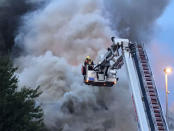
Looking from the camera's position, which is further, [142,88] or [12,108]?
[12,108]

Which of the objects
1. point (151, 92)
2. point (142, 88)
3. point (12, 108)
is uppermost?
point (12, 108)

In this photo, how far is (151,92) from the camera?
6277 millimetres

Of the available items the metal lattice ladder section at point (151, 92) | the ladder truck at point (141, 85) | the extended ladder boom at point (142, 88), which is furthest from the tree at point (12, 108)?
the metal lattice ladder section at point (151, 92)

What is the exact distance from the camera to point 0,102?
912 centimetres

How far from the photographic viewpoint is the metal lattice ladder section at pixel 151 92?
5.82m

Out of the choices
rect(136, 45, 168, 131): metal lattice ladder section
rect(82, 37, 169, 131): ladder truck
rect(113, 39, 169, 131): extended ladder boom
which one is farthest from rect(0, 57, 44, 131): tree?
rect(136, 45, 168, 131): metal lattice ladder section

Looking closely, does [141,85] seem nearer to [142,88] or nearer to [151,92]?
[142,88]

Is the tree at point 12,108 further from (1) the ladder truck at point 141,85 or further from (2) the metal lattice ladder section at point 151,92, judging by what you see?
(2) the metal lattice ladder section at point 151,92

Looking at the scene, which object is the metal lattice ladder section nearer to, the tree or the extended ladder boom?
the extended ladder boom

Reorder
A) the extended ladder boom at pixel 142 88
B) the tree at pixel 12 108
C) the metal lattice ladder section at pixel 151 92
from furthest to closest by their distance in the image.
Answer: the tree at pixel 12 108 → the metal lattice ladder section at pixel 151 92 → the extended ladder boom at pixel 142 88

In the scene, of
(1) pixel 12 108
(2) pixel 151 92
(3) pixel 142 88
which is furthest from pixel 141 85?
(1) pixel 12 108

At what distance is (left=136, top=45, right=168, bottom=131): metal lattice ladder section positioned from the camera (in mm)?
5824

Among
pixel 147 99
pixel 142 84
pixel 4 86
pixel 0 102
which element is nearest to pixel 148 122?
pixel 147 99

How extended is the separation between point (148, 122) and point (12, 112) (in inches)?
258
